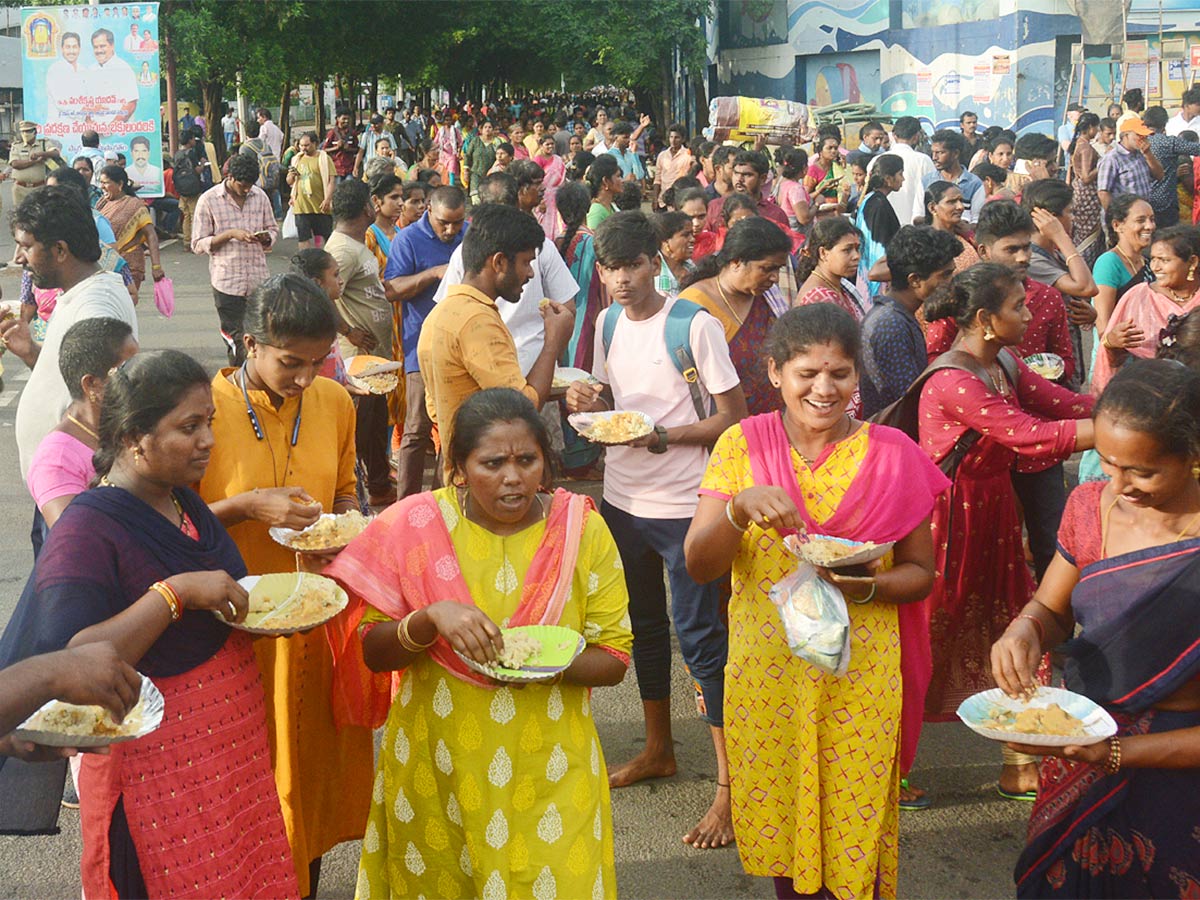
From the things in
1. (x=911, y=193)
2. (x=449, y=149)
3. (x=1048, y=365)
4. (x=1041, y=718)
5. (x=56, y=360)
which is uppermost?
(x=449, y=149)

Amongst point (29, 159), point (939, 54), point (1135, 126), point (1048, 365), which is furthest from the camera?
point (939, 54)

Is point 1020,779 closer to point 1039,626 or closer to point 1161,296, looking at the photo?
point 1039,626

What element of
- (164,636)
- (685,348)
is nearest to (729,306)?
(685,348)

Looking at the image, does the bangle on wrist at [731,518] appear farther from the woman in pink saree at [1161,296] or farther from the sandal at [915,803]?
the woman in pink saree at [1161,296]

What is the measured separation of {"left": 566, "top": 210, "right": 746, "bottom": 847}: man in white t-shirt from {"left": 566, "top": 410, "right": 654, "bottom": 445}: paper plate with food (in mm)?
48

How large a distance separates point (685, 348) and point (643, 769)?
148 centimetres

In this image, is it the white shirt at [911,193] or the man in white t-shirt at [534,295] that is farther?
the white shirt at [911,193]

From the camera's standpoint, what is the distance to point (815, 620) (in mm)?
3033

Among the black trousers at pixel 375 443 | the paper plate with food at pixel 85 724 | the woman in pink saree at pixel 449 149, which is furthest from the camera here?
the woman in pink saree at pixel 449 149

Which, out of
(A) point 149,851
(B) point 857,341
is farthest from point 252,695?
(B) point 857,341

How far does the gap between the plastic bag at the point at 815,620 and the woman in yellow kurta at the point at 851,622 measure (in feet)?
0.31

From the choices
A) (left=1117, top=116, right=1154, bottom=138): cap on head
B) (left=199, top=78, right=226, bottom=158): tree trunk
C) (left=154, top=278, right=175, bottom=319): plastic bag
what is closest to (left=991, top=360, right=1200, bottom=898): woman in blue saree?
(left=154, top=278, right=175, bottom=319): plastic bag

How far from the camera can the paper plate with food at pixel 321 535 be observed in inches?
131

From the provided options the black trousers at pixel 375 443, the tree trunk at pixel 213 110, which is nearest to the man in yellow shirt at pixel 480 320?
the black trousers at pixel 375 443
